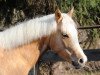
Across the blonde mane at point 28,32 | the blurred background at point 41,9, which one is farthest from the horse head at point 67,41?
the blurred background at point 41,9

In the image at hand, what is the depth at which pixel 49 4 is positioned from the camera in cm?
919

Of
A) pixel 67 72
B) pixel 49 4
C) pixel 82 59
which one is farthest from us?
pixel 67 72

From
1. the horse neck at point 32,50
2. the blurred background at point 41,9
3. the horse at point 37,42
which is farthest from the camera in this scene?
the blurred background at point 41,9

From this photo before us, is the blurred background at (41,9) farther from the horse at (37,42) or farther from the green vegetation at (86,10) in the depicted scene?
the horse at (37,42)

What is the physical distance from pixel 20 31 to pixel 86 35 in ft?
15.3

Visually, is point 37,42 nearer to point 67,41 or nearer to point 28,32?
point 28,32

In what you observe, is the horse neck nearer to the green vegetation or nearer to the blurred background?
the blurred background

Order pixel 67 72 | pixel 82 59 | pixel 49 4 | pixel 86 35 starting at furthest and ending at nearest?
pixel 67 72, pixel 86 35, pixel 49 4, pixel 82 59

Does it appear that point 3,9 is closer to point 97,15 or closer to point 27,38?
point 97,15

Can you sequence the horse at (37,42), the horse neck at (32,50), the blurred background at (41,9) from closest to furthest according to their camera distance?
1. the horse at (37,42)
2. the horse neck at (32,50)
3. the blurred background at (41,9)

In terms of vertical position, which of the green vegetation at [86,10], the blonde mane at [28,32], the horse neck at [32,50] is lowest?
the green vegetation at [86,10]

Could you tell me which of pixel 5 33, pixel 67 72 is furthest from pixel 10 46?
pixel 67 72

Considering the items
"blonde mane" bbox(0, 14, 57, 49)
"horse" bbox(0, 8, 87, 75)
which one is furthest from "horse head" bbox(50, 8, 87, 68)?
"blonde mane" bbox(0, 14, 57, 49)

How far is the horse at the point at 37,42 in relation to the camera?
207 inches
